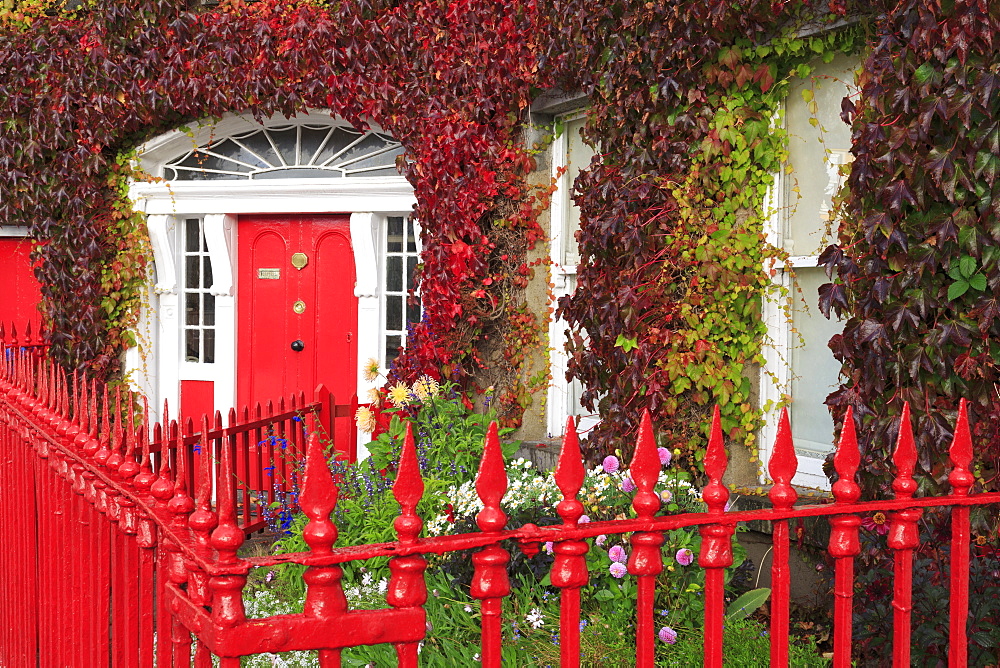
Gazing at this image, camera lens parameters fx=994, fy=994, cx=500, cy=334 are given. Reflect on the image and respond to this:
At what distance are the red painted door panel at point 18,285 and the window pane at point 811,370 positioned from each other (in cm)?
663

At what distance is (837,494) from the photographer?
89.7 inches

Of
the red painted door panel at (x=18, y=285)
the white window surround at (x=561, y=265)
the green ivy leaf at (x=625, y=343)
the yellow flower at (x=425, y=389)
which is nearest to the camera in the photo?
the green ivy leaf at (x=625, y=343)

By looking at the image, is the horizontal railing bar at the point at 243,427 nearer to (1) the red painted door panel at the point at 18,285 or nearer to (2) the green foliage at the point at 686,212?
(2) the green foliage at the point at 686,212

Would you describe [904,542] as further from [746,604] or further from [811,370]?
[811,370]

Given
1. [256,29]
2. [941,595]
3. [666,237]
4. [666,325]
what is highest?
[256,29]

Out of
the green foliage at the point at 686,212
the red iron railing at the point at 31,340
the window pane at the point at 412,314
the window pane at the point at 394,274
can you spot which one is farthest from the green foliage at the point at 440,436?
the red iron railing at the point at 31,340

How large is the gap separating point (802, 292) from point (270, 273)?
4648mm

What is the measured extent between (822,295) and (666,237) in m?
1.07

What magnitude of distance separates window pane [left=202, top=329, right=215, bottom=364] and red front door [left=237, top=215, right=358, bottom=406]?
0.28 meters

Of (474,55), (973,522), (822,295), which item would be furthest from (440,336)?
(973,522)

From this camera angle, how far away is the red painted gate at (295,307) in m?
7.85

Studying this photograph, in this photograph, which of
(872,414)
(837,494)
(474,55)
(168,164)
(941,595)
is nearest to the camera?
(837,494)

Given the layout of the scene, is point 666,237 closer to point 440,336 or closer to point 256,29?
point 440,336

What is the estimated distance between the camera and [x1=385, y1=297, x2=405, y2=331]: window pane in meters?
7.68
